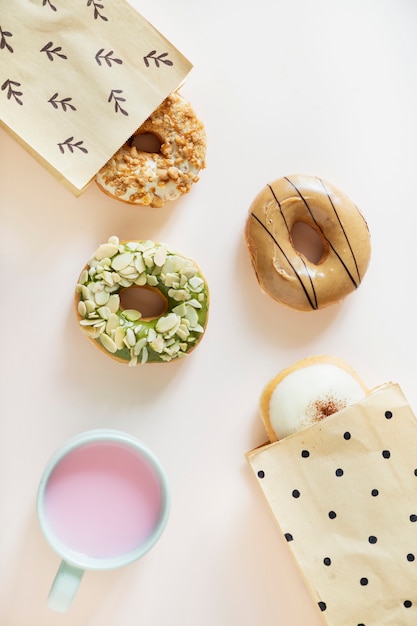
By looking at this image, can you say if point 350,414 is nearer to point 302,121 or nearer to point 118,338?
point 118,338

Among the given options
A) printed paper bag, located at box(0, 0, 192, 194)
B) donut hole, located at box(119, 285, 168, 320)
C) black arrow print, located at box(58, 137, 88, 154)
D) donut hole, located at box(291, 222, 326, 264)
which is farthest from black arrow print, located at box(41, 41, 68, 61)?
A: donut hole, located at box(291, 222, 326, 264)

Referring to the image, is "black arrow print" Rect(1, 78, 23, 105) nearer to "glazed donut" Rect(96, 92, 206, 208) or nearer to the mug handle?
"glazed donut" Rect(96, 92, 206, 208)

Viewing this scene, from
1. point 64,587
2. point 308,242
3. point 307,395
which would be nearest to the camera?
point 64,587

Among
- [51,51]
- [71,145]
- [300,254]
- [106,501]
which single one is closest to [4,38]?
[51,51]

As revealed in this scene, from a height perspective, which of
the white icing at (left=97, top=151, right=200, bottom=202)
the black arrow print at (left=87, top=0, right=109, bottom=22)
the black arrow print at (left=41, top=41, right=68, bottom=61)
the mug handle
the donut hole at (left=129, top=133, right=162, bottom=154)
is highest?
the black arrow print at (left=87, top=0, right=109, bottom=22)

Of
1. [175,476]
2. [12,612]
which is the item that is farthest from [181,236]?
[12,612]

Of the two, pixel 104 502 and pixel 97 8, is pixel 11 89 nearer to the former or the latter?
pixel 97 8
